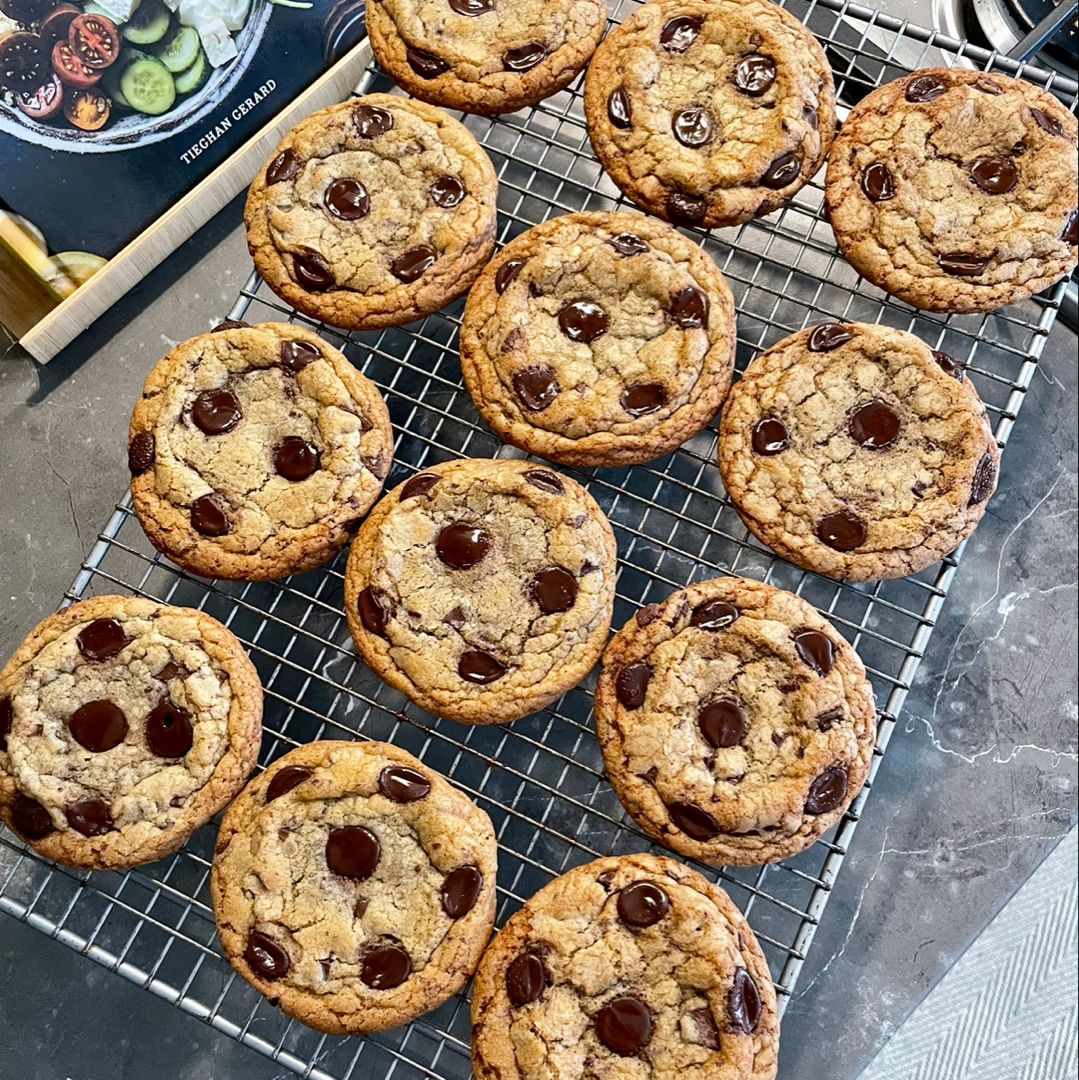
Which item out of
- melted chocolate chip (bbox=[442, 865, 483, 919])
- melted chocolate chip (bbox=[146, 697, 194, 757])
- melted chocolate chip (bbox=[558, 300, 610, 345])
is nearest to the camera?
melted chocolate chip (bbox=[442, 865, 483, 919])

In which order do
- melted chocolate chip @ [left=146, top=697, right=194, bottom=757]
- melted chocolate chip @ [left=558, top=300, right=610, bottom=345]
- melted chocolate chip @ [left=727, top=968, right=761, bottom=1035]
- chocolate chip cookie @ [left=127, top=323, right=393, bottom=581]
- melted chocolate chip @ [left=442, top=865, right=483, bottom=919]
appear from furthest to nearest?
melted chocolate chip @ [left=558, top=300, right=610, bottom=345]
chocolate chip cookie @ [left=127, top=323, right=393, bottom=581]
melted chocolate chip @ [left=146, top=697, right=194, bottom=757]
melted chocolate chip @ [left=442, top=865, right=483, bottom=919]
melted chocolate chip @ [left=727, top=968, right=761, bottom=1035]

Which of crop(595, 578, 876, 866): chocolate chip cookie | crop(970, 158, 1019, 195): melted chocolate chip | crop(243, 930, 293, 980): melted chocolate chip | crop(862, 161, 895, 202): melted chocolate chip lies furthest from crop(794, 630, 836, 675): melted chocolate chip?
crop(243, 930, 293, 980): melted chocolate chip

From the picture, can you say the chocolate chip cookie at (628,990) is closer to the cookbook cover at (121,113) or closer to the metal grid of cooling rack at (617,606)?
the metal grid of cooling rack at (617,606)

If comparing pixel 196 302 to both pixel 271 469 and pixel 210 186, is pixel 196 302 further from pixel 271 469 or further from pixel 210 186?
pixel 271 469

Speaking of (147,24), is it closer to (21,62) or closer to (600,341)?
(21,62)

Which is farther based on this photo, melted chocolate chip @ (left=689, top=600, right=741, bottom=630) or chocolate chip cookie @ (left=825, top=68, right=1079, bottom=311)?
chocolate chip cookie @ (left=825, top=68, right=1079, bottom=311)

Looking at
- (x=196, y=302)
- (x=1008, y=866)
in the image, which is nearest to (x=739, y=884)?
(x=1008, y=866)

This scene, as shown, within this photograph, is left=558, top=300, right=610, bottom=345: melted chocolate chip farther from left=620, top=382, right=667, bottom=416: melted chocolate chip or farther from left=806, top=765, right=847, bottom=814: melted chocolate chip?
left=806, top=765, right=847, bottom=814: melted chocolate chip

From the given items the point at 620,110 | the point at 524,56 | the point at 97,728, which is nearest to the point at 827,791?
the point at 97,728
